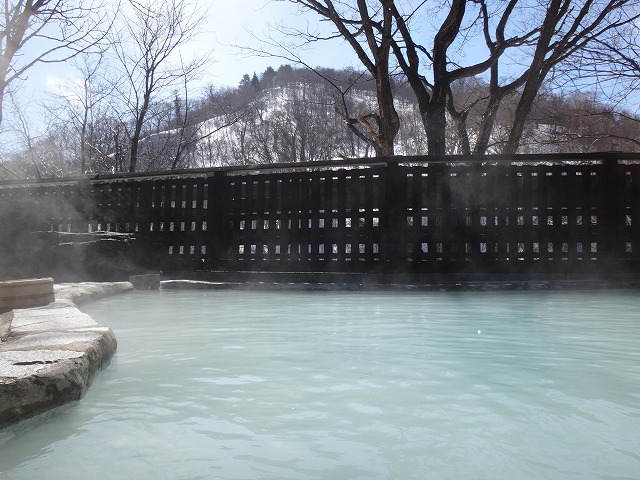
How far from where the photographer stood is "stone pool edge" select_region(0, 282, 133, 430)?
5.00 ft

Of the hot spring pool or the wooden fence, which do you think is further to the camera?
the wooden fence

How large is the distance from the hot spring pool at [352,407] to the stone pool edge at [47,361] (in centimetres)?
6

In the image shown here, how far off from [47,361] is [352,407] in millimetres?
1035

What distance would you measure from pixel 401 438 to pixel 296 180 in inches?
215

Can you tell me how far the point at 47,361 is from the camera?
5.62ft

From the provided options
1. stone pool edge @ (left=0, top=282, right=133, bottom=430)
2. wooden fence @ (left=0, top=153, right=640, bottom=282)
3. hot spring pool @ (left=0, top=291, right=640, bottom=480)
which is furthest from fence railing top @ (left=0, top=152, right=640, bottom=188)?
stone pool edge @ (left=0, top=282, right=133, bottom=430)

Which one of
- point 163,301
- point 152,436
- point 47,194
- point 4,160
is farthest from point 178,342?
point 4,160

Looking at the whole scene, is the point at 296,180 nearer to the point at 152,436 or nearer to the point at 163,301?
the point at 163,301

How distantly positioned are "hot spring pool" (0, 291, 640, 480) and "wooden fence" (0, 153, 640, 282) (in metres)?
2.83

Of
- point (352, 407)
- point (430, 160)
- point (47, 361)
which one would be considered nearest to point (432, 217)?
point (430, 160)

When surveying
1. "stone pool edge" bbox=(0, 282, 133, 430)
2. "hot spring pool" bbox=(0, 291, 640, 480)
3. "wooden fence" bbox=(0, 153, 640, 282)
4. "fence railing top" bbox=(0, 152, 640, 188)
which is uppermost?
"fence railing top" bbox=(0, 152, 640, 188)

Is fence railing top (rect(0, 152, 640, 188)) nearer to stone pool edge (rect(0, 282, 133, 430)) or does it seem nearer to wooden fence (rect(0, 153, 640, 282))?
wooden fence (rect(0, 153, 640, 282))

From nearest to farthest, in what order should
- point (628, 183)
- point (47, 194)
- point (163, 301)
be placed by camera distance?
point (163, 301) → point (628, 183) → point (47, 194)

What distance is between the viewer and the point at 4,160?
18.1m
